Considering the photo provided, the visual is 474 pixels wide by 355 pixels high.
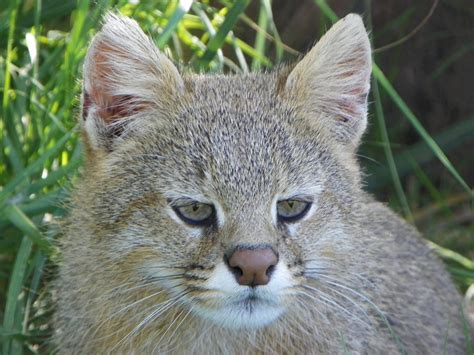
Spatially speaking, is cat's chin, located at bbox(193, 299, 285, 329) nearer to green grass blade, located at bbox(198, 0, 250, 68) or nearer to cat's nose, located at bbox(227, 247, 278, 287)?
cat's nose, located at bbox(227, 247, 278, 287)

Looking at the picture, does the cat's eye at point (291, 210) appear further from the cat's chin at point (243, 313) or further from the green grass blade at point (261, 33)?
the green grass blade at point (261, 33)

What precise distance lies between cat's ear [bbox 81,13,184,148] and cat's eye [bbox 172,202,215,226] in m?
0.56

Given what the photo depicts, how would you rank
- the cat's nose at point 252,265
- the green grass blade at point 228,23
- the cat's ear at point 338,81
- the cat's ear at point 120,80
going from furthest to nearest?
the green grass blade at point 228,23
the cat's ear at point 338,81
the cat's ear at point 120,80
the cat's nose at point 252,265

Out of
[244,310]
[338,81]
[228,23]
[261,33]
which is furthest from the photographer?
[261,33]

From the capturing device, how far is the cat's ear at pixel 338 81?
14.5 feet

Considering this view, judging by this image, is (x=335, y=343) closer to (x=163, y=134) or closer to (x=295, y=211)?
(x=295, y=211)

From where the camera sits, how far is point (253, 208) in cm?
387

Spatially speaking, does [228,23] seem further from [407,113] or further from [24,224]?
[24,224]

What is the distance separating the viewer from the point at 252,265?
364 centimetres

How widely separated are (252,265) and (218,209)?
0.33m

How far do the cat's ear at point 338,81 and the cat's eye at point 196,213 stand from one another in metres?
0.74

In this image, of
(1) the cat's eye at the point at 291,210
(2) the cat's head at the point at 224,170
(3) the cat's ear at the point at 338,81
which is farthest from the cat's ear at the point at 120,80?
(1) the cat's eye at the point at 291,210

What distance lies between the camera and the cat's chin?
3783 millimetres

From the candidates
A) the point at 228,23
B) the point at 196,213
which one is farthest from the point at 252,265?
the point at 228,23
